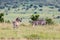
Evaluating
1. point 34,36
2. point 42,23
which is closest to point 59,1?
point 42,23

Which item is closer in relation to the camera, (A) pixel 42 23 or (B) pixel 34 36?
(B) pixel 34 36

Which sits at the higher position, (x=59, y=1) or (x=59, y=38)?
(x=59, y=38)

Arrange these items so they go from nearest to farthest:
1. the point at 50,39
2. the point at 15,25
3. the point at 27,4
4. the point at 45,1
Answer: the point at 50,39 < the point at 15,25 < the point at 27,4 < the point at 45,1

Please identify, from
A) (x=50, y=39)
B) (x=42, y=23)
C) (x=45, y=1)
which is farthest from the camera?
(x=45, y=1)

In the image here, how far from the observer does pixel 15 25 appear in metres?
19.6

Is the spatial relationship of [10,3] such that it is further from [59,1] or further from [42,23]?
[42,23]

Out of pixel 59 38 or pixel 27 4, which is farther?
pixel 27 4

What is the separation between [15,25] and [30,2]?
104 metres

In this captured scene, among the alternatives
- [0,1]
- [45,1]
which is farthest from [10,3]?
[45,1]

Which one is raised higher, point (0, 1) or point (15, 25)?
point (15, 25)

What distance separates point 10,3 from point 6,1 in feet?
16.2

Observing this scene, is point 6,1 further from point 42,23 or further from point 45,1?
point 42,23

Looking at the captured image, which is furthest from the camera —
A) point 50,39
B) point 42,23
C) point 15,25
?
point 42,23

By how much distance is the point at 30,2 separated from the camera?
12319 centimetres
